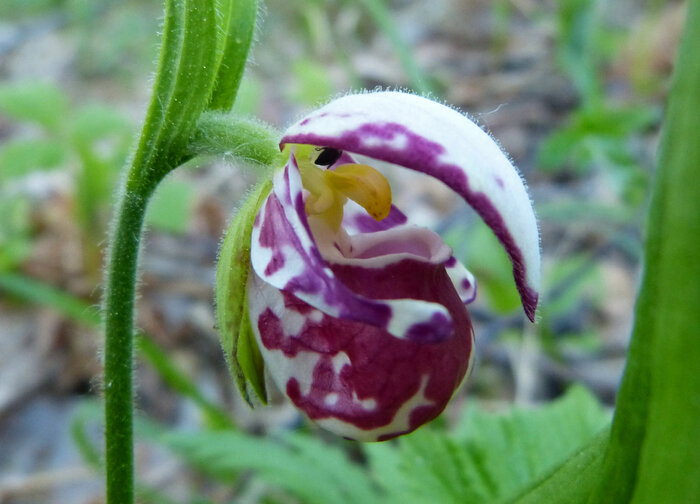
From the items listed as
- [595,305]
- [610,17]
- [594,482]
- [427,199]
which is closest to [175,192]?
[427,199]

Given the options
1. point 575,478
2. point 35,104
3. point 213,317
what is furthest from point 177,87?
point 35,104

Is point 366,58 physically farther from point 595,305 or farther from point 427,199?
point 595,305

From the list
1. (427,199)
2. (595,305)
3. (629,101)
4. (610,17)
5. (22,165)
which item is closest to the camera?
(22,165)

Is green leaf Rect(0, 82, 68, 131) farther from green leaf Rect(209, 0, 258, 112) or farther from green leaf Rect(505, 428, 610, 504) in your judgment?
green leaf Rect(505, 428, 610, 504)

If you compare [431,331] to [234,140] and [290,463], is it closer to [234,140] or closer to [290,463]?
[234,140]

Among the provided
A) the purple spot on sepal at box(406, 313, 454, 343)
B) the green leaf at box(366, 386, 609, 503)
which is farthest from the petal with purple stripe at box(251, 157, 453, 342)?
the green leaf at box(366, 386, 609, 503)
